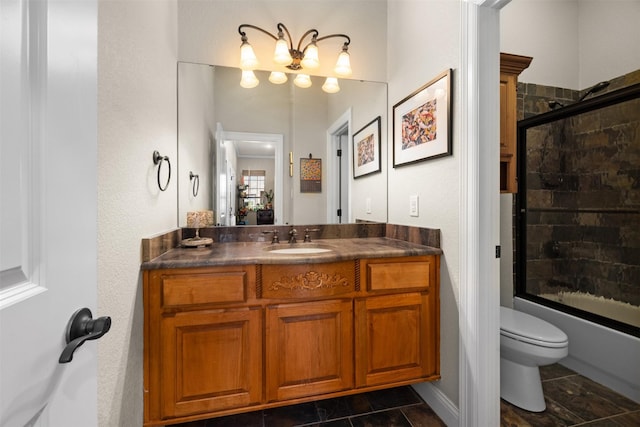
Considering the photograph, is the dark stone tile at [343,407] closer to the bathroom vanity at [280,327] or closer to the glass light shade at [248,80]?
the bathroom vanity at [280,327]

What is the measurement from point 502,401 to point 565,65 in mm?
2816

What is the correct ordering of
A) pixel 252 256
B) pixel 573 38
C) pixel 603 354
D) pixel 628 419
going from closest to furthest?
1. pixel 252 256
2. pixel 628 419
3. pixel 603 354
4. pixel 573 38

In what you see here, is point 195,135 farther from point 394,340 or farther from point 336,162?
point 394,340

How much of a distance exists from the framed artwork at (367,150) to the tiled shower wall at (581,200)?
1353mm

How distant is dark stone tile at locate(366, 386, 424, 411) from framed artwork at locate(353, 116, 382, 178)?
144cm

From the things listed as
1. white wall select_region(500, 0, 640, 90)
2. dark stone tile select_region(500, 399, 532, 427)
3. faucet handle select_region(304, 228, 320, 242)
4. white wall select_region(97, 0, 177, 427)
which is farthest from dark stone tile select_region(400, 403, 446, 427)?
white wall select_region(500, 0, 640, 90)

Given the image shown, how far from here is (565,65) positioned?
2.57m

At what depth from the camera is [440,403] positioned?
1551 millimetres

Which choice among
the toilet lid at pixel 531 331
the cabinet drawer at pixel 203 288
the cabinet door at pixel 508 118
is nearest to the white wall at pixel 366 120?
the cabinet door at pixel 508 118

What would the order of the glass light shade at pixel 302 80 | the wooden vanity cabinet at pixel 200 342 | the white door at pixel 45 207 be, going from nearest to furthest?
the white door at pixel 45 207
the wooden vanity cabinet at pixel 200 342
the glass light shade at pixel 302 80

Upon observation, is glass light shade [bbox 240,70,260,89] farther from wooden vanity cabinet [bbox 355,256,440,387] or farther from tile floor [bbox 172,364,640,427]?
tile floor [bbox 172,364,640,427]

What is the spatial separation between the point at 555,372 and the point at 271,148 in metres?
2.48

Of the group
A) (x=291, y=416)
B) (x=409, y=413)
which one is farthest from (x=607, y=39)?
(x=291, y=416)

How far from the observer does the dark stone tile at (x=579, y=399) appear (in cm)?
155
